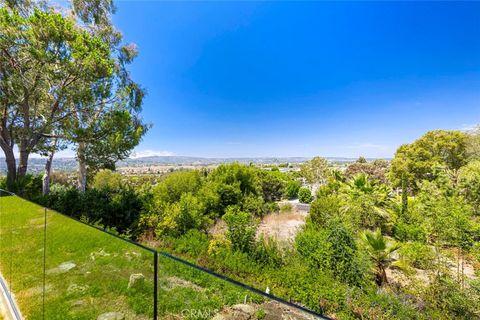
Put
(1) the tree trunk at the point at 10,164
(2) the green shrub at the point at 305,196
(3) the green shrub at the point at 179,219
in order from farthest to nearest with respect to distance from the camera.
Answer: (2) the green shrub at the point at 305,196
(1) the tree trunk at the point at 10,164
(3) the green shrub at the point at 179,219

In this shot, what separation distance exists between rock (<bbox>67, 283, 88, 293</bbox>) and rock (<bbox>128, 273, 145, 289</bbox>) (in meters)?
0.74

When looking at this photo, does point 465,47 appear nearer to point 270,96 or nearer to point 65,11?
point 270,96

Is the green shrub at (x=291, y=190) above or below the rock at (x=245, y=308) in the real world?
below

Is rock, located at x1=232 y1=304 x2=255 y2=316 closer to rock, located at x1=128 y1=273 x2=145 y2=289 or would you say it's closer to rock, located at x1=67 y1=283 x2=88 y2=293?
rock, located at x1=128 y1=273 x2=145 y2=289

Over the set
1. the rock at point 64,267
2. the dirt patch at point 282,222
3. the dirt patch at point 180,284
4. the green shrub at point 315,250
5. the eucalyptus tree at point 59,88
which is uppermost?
the eucalyptus tree at point 59,88

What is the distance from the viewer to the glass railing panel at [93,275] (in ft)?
5.13

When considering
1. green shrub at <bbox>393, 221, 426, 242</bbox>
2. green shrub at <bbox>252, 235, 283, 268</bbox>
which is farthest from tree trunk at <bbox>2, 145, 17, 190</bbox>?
green shrub at <bbox>393, 221, 426, 242</bbox>

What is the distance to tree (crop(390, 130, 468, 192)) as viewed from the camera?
19.2 m

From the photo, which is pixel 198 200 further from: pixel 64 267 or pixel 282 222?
pixel 64 267

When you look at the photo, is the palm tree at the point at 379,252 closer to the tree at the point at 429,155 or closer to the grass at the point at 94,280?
the grass at the point at 94,280

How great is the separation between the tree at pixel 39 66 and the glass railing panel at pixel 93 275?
6986mm

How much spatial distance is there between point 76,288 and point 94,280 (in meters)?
0.36

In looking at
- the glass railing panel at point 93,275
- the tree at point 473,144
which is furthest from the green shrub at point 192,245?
the tree at point 473,144

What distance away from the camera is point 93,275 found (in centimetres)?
193
